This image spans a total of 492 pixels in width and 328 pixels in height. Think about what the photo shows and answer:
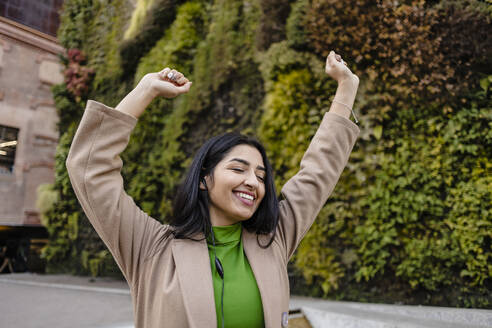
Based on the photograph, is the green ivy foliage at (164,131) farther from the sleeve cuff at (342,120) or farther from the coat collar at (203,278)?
the coat collar at (203,278)

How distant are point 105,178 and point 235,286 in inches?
19.5

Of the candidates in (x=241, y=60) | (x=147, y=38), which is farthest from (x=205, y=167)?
(x=147, y=38)

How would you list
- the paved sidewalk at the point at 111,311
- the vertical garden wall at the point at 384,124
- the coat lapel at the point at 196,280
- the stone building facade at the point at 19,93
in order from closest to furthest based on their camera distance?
the coat lapel at the point at 196,280, the paved sidewalk at the point at 111,311, the vertical garden wall at the point at 384,124, the stone building facade at the point at 19,93

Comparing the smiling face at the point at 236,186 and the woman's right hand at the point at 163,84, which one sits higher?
the woman's right hand at the point at 163,84

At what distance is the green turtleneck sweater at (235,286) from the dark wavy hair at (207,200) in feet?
0.25

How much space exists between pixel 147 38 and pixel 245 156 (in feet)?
20.0

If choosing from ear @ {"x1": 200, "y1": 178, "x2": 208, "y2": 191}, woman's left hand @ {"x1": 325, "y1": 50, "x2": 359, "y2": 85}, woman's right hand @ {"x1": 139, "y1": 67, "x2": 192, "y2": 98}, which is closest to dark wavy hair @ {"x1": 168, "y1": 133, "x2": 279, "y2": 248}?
ear @ {"x1": 200, "y1": 178, "x2": 208, "y2": 191}

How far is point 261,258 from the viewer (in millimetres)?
1118

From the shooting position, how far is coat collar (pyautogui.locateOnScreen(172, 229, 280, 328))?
0.94 meters

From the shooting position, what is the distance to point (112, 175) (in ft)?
3.29

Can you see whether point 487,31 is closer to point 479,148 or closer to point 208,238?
point 479,148

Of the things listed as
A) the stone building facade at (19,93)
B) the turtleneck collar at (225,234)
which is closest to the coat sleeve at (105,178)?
the turtleneck collar at (225,234)

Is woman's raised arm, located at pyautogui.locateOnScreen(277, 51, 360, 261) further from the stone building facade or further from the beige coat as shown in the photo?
the stone building facade

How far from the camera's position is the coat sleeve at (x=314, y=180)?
129 centimetres
